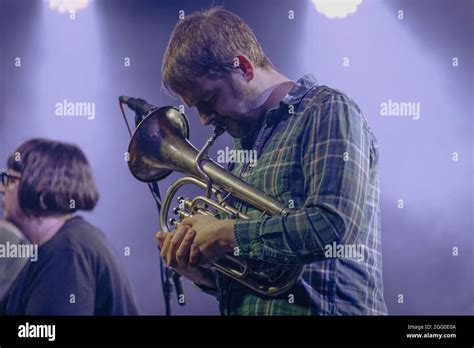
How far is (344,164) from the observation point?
3.44 meters

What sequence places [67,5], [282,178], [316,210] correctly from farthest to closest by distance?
[67,5] < [282,178] < [316,210]

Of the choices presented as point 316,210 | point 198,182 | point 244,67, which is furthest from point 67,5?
point 316,210

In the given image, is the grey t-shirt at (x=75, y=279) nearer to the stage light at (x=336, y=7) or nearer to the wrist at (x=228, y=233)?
the wrist at (x=228, y=233)

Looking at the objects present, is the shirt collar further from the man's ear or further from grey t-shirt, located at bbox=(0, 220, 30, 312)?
grey t-shirt, located at bbox=(0, 220, 30, 312)

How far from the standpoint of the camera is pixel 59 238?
3770 millimetres

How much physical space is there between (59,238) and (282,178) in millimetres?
1138

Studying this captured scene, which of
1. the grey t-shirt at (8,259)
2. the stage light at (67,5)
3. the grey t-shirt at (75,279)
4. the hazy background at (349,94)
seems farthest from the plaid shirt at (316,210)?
the stage light at (67,5)

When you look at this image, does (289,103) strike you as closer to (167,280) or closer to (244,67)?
(244,67)

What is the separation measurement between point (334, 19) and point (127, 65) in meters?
1.05

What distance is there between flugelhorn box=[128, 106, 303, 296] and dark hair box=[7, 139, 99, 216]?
26cm

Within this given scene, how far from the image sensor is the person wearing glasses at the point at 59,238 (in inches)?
147

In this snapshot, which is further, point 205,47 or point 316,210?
point 205,47

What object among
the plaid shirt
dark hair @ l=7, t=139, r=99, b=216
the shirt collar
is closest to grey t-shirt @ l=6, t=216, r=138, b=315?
dark hair @ l=7, t=139, r=99, b=216
